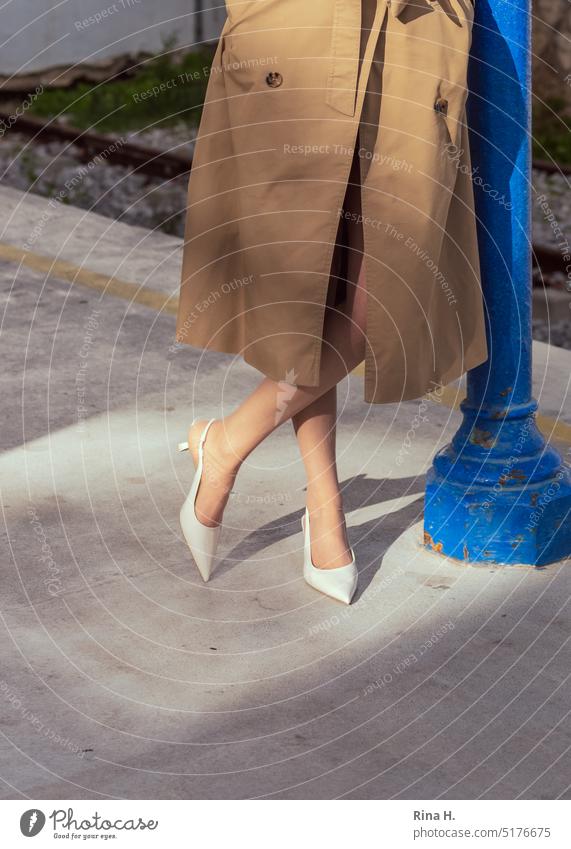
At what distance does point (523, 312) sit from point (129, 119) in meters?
6.81

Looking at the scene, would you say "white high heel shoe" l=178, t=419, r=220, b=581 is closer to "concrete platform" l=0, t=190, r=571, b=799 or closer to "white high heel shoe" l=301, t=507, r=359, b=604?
"concrete platform" l=0, t=190, r=571, b=799

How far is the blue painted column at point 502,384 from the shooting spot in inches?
129

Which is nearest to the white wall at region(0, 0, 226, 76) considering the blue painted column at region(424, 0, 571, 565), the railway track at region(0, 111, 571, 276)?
the railway track at region(0, 111, 571, 276)

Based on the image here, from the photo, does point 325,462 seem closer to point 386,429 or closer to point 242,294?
point 242,294

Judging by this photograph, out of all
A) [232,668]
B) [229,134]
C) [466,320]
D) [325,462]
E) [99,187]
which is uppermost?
[99,187]

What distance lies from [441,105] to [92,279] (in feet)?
9.31

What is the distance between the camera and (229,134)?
3125 millimetres

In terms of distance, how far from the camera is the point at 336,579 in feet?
10.8

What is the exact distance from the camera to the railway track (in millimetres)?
8531

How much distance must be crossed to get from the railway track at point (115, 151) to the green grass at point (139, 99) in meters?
0.27

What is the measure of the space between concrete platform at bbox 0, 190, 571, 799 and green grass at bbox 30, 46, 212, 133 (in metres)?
5.35
